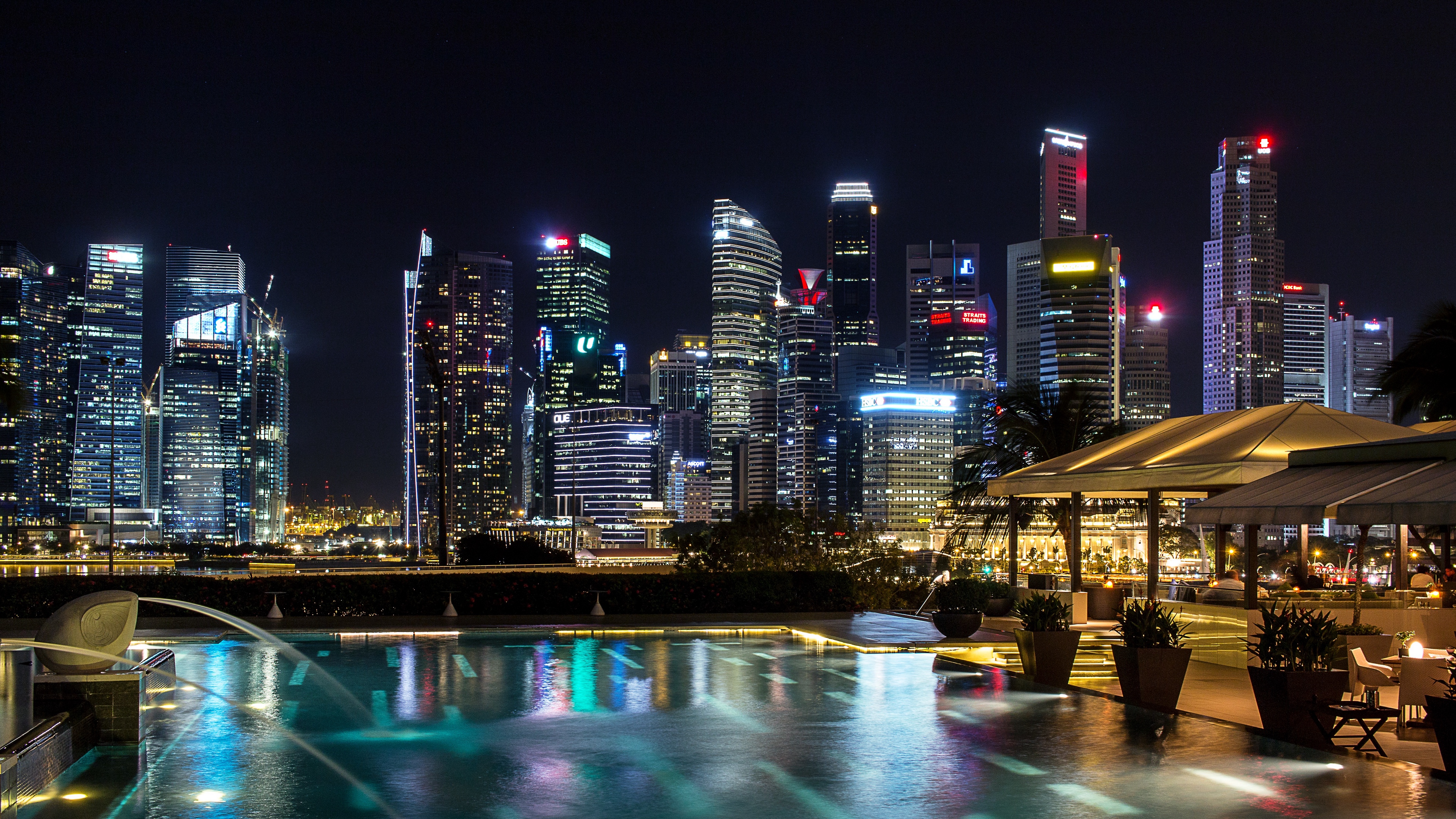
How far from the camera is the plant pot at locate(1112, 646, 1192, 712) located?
1238 centimetres

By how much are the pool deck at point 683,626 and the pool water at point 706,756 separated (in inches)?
120

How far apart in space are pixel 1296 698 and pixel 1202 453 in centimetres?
627

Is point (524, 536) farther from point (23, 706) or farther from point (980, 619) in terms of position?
point (23, 706)

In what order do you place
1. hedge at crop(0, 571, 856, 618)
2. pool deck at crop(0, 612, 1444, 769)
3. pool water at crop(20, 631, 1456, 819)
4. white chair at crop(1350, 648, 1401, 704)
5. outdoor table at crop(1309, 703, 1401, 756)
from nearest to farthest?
1. pool water at crop(20, 631, 1456, 819)
2. outdoor table at crop(1309, 703, 1401, 756)
3. white chair at crop(1350, 648, 1401, 704)
4. pool deck at crop(0, 612, 1444, 769)
5. hedge at crop(0, 571, 856, 618)

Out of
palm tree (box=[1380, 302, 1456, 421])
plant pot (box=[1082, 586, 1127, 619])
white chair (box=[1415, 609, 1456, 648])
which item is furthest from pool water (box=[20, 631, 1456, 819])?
palm tree (box=[1380, 302, 1456, 421])

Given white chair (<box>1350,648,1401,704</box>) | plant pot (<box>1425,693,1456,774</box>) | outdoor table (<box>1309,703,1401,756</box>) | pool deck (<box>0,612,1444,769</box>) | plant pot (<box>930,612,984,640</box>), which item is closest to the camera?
plant pot (<box>1425,693,1456,774</box>)

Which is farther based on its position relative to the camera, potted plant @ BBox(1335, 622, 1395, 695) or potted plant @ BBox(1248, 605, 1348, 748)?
potted plant @ BBox(1335, 622, 1395, 695)

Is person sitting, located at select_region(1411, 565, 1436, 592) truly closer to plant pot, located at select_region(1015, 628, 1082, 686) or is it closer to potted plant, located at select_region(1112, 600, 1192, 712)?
plant pot, located at select_region(1015, 628, 1082, 686)

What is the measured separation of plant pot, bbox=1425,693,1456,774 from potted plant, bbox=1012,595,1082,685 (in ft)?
19.1

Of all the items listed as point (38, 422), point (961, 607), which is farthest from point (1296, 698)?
point (38, 422)

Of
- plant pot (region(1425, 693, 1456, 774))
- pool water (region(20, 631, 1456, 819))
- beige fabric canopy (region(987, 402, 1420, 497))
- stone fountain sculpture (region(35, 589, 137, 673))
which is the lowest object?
pool water (region(20, 631, 1456, 819))

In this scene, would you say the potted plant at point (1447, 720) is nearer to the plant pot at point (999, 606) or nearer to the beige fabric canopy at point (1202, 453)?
the beige fabric canopy at point (1202, 453)

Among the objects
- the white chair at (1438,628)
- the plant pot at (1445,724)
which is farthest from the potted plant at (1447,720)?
the white chair at (1438,628)

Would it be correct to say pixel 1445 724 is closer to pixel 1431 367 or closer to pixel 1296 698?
pixel 1296 698
